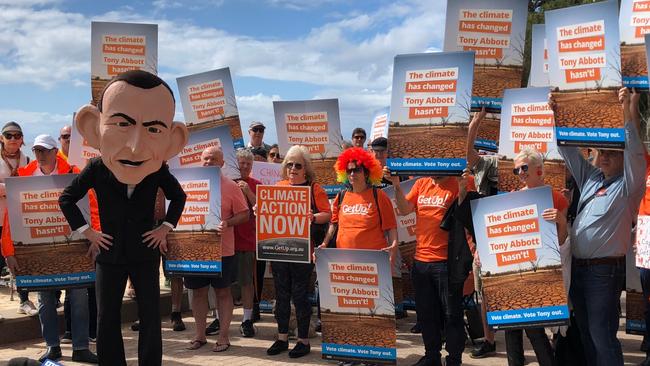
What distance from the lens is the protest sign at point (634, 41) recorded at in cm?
497

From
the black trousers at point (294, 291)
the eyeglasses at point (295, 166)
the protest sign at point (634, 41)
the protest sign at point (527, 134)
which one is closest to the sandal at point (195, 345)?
the black trousers at point (294, 291)

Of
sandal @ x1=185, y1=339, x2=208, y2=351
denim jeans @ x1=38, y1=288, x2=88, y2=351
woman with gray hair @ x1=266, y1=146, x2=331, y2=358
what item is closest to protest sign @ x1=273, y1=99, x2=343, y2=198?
woman with gray hair @ x1=266, y1=146, x2=331, y2=358

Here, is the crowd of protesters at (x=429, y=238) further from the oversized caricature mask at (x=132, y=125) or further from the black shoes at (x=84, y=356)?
the oversized caricature mask at (x=132, y=125)

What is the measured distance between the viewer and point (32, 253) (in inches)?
243

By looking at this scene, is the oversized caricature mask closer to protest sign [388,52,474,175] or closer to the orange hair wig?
protest sign [388,52,474,175]

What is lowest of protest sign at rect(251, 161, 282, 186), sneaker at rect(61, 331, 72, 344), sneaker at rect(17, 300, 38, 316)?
sneaker at rect(61, 331, 72, 344)

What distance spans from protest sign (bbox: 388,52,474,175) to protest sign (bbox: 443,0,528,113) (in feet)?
2.81

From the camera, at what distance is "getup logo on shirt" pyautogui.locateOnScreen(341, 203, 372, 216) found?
6.30 meters

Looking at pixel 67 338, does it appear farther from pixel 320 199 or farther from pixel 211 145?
pixel 320 199

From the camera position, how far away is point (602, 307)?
5023 millimetres

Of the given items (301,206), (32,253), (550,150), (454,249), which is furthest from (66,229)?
(550,150)

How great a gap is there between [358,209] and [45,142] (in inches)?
117

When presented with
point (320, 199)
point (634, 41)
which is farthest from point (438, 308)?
point (634, 41)

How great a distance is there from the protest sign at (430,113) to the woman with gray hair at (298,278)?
145 centimetres
